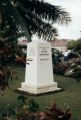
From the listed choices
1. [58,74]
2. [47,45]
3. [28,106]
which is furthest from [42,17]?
[28,106]

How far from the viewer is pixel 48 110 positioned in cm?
307

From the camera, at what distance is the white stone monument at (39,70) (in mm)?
11641

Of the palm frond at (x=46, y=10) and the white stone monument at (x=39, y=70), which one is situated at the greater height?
the palm frond at (x=46, y=10)

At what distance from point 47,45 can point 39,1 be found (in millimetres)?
10545

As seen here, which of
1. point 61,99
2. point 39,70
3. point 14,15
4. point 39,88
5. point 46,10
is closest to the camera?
point 61,99

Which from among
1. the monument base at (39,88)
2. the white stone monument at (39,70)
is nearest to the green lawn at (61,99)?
the monument base at (39,88)

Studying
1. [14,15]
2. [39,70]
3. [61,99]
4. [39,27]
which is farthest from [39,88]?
[39,27]

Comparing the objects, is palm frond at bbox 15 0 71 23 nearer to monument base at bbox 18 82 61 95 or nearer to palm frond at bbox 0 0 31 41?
palm frond at bbox 0 0 31 41

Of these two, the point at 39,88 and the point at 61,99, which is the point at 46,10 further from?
the point at 61,99

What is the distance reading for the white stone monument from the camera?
11.6 meters

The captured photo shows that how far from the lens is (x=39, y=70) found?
38.6 feet

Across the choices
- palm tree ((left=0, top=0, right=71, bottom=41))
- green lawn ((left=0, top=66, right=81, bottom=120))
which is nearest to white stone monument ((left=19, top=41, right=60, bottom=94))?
green lawn ((left=0, top=66, right=81, bottom=120))

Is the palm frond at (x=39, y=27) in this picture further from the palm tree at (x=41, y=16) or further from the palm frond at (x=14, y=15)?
the palm frond at (x=14, y=15)

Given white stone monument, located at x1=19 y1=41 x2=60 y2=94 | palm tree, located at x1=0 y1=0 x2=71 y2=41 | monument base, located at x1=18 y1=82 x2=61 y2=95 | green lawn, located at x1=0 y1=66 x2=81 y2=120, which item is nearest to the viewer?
green lawn, located at x1=0 y1=66 x2=81 y2=120
